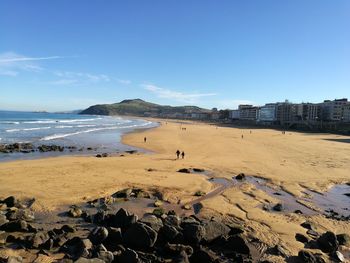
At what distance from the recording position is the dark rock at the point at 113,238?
37.3ft

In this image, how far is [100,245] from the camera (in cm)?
1057

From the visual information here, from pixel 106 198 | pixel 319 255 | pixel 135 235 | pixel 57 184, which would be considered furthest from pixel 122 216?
pixel 57 184

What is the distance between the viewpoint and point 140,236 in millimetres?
11305

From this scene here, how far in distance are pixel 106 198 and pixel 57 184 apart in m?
4.35

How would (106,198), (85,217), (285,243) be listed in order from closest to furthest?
(285,243)
(85,217)
(106,198)

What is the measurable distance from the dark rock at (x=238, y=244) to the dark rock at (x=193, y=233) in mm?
859

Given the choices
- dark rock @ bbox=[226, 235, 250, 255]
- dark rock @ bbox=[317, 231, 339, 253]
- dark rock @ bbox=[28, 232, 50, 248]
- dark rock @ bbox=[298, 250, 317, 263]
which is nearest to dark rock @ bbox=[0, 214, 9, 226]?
dark rock @ bbox=[28, 232, 50, 248]

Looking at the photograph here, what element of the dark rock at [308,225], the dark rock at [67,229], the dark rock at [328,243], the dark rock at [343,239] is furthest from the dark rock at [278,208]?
the dark rock at [67,229]

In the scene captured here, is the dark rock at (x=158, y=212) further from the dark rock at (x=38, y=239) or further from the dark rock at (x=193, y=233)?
the dark rock at (x=38, y=239)

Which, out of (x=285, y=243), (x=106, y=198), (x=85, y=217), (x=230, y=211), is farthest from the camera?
(x=106, y=198)

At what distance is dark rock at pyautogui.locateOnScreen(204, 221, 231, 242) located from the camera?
11.9m

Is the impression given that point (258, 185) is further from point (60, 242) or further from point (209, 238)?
point (60, 242)

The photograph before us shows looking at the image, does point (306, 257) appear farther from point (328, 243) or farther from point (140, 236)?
point (140, 236)

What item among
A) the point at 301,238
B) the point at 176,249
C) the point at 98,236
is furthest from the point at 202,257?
the point at 301,238
